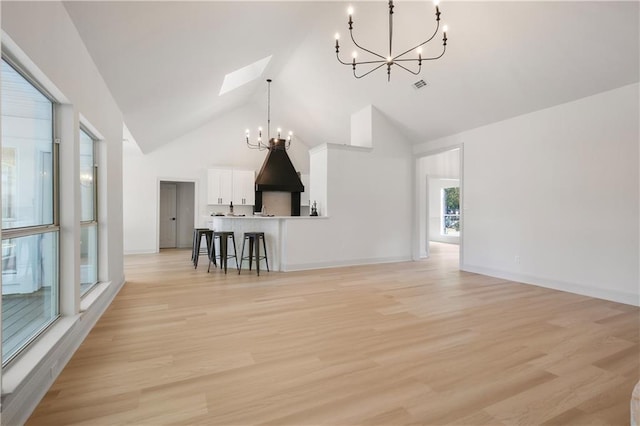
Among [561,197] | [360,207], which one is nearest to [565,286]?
[561,197]

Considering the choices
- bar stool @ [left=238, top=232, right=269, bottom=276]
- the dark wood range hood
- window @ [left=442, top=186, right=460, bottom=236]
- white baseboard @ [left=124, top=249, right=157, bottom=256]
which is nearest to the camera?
bar stool @ [left=238, top=232, right=269, bottom=276]

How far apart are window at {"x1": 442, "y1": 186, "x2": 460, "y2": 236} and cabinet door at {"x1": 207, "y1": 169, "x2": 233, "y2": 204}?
7.69 m

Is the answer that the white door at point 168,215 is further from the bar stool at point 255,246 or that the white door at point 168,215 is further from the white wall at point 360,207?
the white wall at point 360,207

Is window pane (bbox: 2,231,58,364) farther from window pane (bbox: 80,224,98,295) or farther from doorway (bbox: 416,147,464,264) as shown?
doorway (bbox: 416,147,464,264)

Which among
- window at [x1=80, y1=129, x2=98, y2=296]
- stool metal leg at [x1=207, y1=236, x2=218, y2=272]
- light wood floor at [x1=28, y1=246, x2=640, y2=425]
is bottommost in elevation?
light wood floor at [x1=28, y1=246, x2=640, y2=425]

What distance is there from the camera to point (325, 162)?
6121 mm

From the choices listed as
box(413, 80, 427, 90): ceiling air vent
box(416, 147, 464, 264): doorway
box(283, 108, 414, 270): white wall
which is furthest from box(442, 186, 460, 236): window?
box(413, 80, 427, 90): ceiling air vent

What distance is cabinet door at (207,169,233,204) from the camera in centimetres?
838

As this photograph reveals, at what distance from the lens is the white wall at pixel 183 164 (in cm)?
775

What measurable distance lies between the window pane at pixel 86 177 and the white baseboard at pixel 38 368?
1.17 m

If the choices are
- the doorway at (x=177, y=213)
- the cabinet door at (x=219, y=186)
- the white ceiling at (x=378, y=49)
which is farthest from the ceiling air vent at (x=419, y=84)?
the doorway at (x=177, y=213)

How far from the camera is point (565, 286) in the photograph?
4.32 metres

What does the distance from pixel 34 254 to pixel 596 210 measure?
229 inches

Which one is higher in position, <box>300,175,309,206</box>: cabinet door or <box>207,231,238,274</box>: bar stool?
<box>300,175,309,206</box>: cabinet door
